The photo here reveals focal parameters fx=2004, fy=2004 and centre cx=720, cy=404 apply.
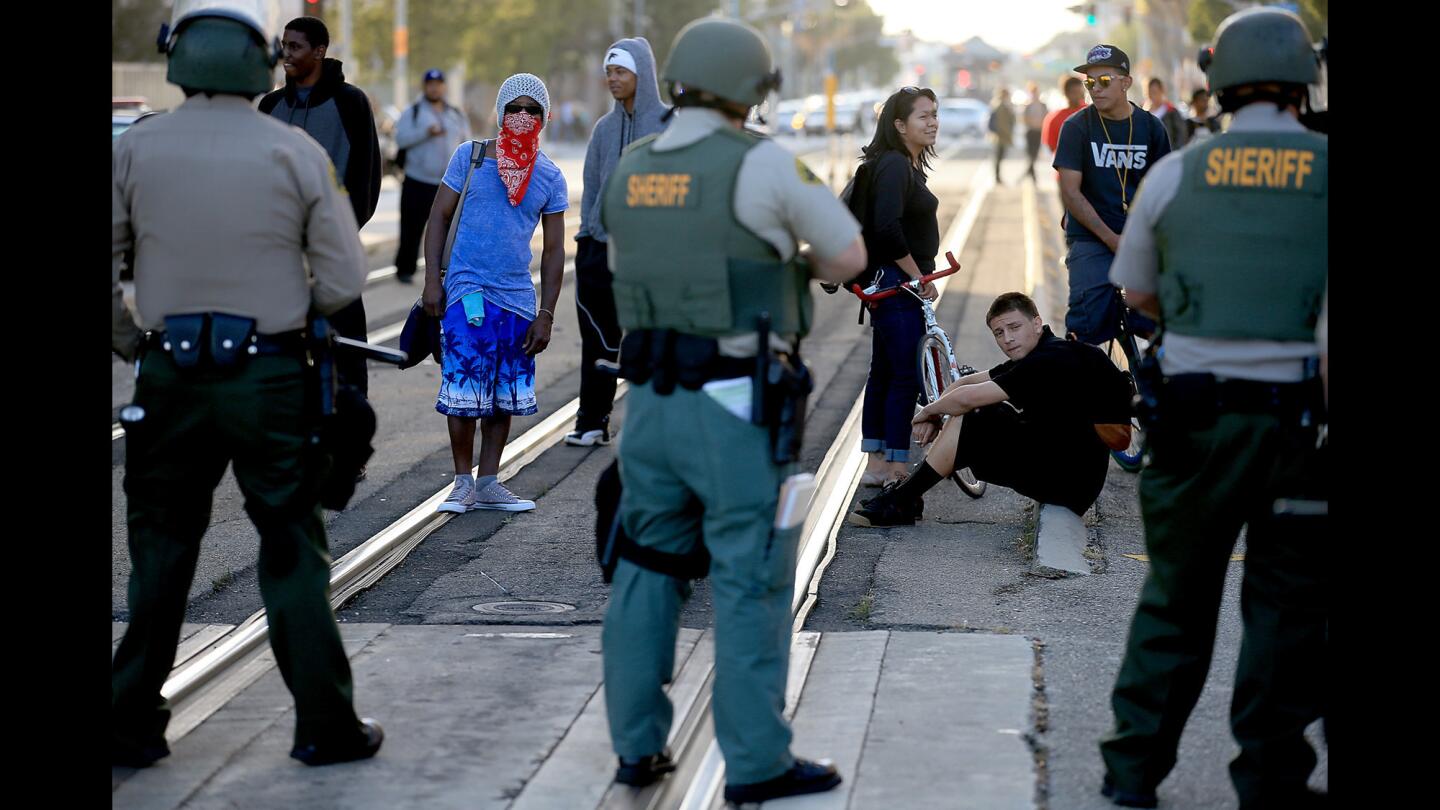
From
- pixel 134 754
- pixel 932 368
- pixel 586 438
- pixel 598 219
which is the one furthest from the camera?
pixel 586 438

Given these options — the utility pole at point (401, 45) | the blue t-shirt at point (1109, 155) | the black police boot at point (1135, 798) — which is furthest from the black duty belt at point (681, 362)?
the utility pole at point (401, 45)

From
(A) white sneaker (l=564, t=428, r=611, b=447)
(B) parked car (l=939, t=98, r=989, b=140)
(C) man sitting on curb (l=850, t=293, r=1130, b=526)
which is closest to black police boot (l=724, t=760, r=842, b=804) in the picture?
(C) man sitting on curb (l=850, t=293, r=1130, b=526)

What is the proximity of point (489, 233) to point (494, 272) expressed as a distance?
16 cm

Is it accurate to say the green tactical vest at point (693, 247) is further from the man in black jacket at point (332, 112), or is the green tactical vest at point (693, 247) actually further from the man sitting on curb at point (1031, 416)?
the man in black jacket at point (332, 112)

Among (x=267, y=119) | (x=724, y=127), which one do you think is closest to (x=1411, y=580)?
(x=724, y=127)

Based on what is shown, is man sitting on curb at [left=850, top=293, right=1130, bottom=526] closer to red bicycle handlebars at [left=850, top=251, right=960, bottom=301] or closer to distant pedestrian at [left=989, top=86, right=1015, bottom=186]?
red bicycle handlebars at [left=850, top=251, right=960, bottom=301]

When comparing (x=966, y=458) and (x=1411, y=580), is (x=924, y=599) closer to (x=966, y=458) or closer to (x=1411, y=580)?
(x=966, y=458)

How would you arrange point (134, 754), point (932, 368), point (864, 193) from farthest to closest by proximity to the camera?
point (932, 368) < point (864, 193) < point (134, 754)

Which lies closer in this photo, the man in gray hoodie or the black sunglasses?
the black sunglasses

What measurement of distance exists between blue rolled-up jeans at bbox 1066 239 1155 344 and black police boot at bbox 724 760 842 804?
4254 mm

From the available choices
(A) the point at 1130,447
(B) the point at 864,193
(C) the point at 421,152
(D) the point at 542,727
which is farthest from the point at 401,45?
(D) the point at 542,727

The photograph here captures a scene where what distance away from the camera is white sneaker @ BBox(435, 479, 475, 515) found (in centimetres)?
817

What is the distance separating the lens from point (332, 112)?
822cm

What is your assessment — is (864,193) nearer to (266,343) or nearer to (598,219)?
(598,219)
